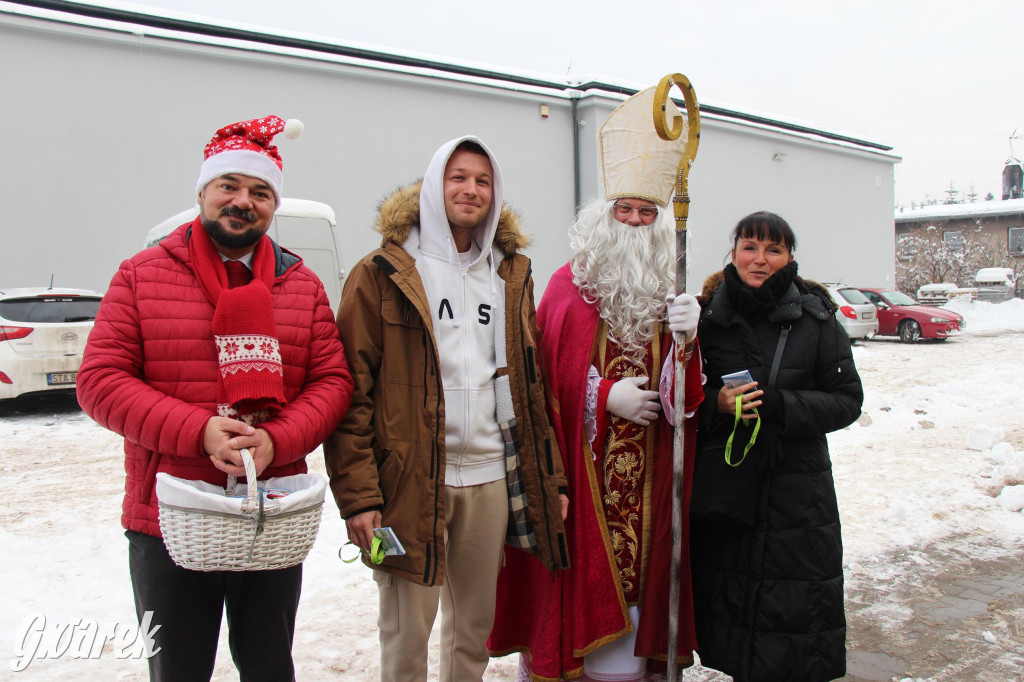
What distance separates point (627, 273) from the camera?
2920mm

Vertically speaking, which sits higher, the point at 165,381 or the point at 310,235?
the point at 310,235

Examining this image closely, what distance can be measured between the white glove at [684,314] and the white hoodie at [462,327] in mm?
618

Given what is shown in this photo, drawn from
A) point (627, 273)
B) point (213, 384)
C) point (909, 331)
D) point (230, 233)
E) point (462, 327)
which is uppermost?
point (230, 233)

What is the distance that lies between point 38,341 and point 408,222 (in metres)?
7.89

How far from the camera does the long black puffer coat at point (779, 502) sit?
2.67 m

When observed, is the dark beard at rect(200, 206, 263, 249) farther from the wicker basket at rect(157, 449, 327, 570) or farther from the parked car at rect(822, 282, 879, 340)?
the parked car at rect(822, 282, 879, 340)

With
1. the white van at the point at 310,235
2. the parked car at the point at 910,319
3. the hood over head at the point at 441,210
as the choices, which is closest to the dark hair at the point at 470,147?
the hood over head at the point at 441,210

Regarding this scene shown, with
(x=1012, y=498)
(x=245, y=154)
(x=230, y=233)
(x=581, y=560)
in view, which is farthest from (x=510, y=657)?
(x=1012, y=498)

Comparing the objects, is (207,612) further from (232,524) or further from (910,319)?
(910,319)

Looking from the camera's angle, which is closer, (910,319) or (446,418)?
(446,418)

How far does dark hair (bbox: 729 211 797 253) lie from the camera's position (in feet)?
9.07

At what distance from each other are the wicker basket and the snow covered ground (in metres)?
1.49

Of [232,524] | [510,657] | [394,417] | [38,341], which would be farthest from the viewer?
[38,341]

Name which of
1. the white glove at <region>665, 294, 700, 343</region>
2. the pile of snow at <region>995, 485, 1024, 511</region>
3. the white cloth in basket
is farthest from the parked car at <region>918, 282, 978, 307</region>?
the white cloth in basket
